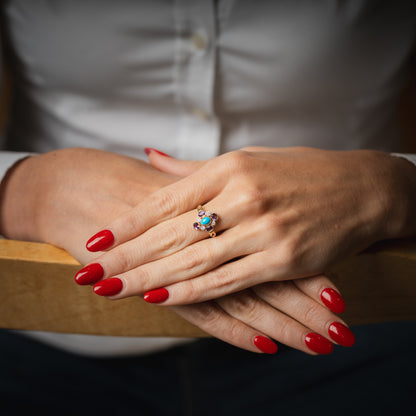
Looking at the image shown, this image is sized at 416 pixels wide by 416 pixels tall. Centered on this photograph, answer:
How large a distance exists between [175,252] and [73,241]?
15 centimetres

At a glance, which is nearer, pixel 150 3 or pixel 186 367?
pixel 150 3

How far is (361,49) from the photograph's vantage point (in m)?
0.85

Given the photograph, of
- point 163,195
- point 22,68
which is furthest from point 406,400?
point 22,68

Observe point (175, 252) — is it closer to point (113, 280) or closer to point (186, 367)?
point (113, 280)

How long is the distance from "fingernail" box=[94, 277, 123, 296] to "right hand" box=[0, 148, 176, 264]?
0.06 m

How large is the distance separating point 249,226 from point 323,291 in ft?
0.44

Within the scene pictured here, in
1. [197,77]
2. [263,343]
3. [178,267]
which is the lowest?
[263,343]

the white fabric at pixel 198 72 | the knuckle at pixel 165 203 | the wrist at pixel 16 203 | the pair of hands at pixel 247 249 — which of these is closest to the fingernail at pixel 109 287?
the pair of hands at pixel 247 249

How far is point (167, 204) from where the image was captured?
1.61 feet

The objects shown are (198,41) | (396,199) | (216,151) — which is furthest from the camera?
(216,151)

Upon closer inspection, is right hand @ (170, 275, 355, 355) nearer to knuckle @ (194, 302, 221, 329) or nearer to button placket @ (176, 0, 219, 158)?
knuckle @ (194, 302, 221, 329)

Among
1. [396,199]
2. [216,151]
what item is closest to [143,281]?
[396,199]

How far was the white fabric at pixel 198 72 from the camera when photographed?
0.76 meters

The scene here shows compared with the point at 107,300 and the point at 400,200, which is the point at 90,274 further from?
the point at 400,200
